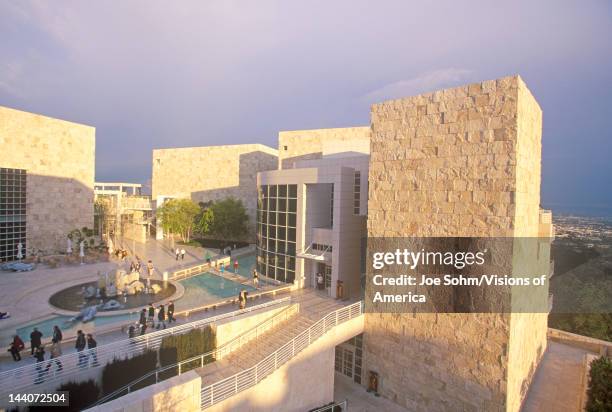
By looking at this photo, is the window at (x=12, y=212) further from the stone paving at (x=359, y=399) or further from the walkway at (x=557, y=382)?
the walkway at (x=557, y=382)

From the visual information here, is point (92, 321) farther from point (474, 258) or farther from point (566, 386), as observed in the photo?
point (566, 386)

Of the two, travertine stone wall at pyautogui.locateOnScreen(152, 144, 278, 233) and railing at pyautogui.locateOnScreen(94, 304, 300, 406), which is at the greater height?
travertine stone wall at pyautogui.locateOnScreen(152, 144, 278, 233)

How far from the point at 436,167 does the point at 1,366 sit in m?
19.0

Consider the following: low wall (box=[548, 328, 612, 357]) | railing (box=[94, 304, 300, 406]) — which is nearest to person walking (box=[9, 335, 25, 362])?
railing (box=[94, 304, 300, 406])

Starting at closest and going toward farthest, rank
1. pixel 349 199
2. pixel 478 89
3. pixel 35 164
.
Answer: pixel 478 89 → pixel 349 199 → pixel 35 164

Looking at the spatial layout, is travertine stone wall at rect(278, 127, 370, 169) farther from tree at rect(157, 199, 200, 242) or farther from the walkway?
the walkway

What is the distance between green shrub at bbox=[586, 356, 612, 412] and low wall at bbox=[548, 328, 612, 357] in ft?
30.0

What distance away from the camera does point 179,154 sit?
180 ft

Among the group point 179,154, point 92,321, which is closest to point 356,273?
point 92,321

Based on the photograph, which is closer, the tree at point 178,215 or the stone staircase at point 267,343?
the stone staircase at point 267,343

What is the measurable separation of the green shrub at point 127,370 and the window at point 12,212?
2856 centimetres

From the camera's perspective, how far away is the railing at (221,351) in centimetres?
1141

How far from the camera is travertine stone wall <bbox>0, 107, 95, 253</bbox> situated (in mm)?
30922

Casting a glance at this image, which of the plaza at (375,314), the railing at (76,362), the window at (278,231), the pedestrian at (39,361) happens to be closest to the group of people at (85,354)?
the railing at (76,362)
